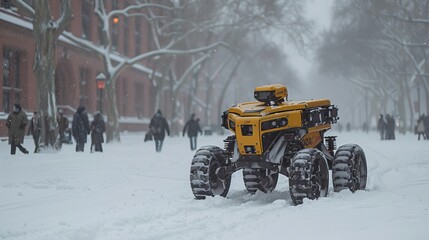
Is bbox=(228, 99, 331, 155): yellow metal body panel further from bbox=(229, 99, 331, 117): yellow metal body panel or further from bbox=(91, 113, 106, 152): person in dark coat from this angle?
bbox=(91, 113, 106, 152): person in dark coat

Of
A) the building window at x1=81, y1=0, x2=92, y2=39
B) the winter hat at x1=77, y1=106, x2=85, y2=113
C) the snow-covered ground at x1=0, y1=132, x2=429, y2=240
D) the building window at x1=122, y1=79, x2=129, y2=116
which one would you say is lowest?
the snow-covered ground at x1=0, y1=132, x2=429, y2=240

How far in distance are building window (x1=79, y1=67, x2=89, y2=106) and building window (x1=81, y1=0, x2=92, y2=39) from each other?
2272 millimetres

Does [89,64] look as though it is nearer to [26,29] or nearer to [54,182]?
[26,29]

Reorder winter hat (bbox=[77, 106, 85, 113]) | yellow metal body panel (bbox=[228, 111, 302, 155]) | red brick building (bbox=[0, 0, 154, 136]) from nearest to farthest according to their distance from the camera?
yellow metal body panel (bbox=[228, 111, 302, 155]), winter hat (bbox=[77, 106, 85, 113]), red brick building (bbox=[0, 0, 154, 136])

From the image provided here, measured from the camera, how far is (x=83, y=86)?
40250mm

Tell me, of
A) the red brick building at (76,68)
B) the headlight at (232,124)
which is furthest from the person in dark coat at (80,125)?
the headlight at (232,124)

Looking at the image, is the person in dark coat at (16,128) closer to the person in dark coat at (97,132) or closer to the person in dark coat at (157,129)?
the person in dark coat at (97,132)

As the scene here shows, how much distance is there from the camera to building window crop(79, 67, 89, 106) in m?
39.4

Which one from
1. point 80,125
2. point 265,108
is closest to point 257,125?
point 265,108

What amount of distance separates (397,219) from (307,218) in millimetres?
1071

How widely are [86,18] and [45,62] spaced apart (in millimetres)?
19541

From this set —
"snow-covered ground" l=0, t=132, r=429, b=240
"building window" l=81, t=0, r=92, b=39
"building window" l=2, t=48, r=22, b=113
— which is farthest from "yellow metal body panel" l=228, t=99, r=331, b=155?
"building window" l=81, t=0, r=92, b=39

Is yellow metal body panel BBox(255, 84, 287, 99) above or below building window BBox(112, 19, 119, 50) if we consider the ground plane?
below

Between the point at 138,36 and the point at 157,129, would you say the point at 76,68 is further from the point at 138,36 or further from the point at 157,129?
the point at 157,129
